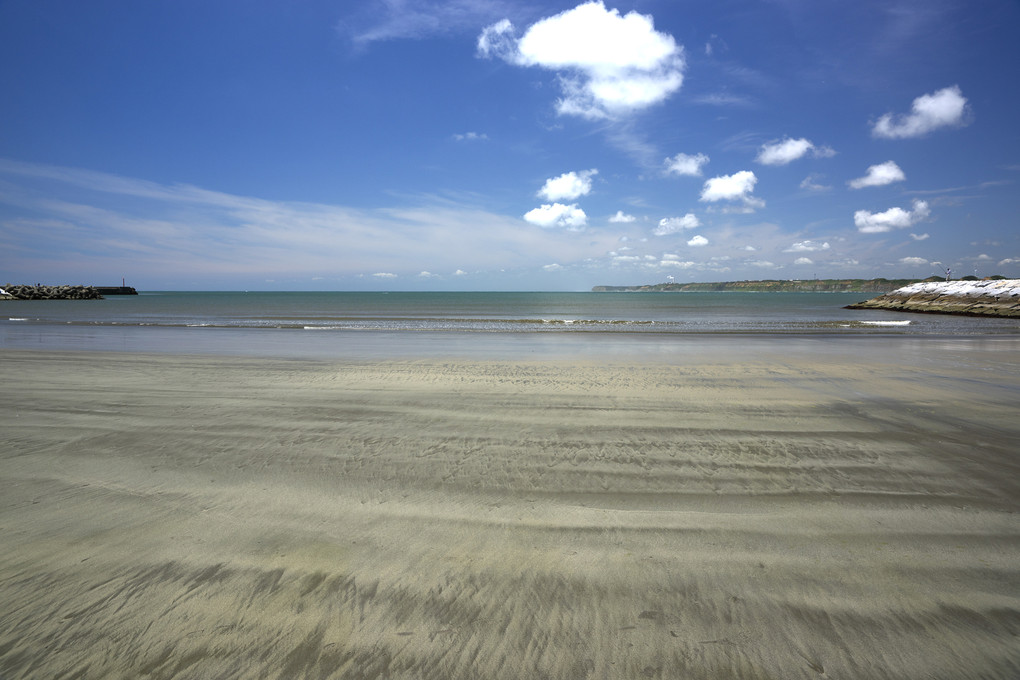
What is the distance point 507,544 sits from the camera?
3.30 meters

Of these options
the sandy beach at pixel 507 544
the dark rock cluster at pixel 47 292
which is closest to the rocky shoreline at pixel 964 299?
the sandy beach at pixel 507 544

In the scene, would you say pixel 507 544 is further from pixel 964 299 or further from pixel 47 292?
pixel 47 292

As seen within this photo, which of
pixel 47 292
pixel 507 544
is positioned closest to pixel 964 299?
pixel 507 544

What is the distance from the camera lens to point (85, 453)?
202 inches

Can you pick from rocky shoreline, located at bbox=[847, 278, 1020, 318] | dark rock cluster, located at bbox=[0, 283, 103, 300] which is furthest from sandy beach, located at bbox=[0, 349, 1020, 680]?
dark rock cluster, located at bbox=[0, 283, 103, 300]

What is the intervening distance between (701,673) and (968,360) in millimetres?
16406

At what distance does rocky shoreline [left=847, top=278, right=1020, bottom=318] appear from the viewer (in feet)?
126

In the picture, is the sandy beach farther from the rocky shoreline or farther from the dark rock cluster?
the dark rock cluster

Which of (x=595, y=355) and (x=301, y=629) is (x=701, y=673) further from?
(x=595, y=355)

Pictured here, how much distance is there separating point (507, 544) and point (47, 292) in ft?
372

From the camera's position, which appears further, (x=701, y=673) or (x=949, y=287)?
(x=949, y=287)

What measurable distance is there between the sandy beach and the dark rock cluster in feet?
332

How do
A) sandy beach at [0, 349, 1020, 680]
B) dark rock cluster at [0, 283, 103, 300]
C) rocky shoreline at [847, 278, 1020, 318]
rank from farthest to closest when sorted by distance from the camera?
dark rock cluster at [0, 283, 103, 300]
rocky shoreline at [847, 278, 1020, 318]
sandy beach at [0, 349, 1020, 680]

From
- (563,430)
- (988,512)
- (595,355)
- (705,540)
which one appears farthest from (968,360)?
(705,540)
